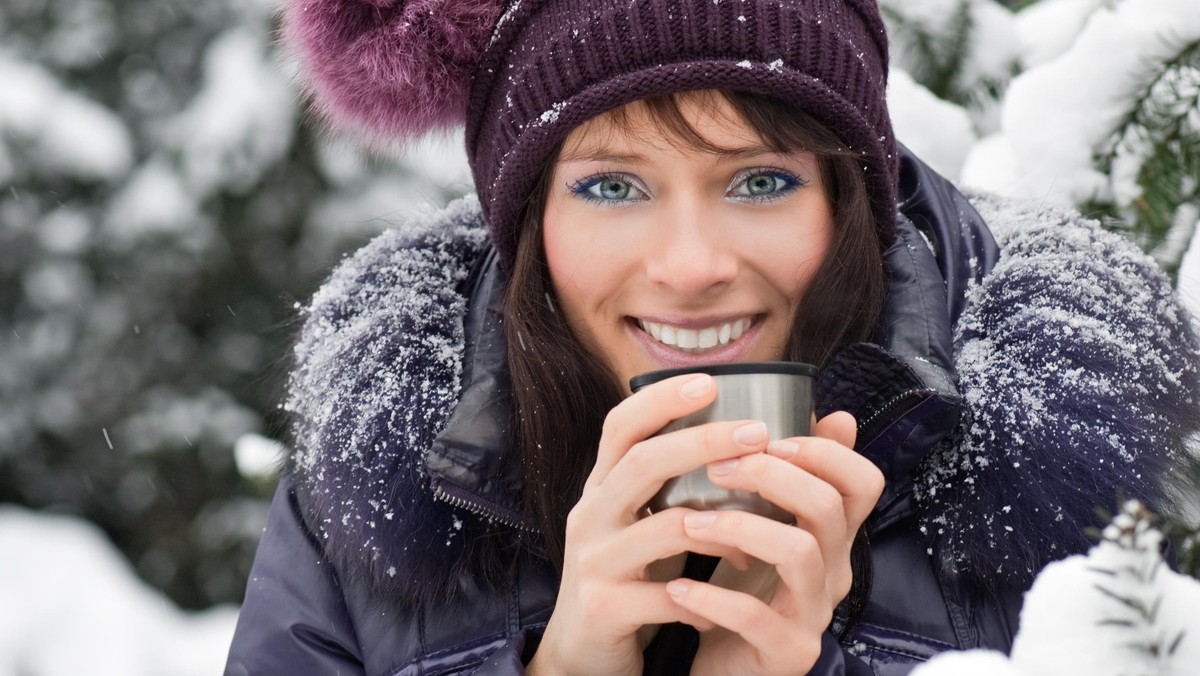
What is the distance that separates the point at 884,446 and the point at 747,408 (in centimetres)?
56

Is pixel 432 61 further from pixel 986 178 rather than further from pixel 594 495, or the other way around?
pixel 986 178

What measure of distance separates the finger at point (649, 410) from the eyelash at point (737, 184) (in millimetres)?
582

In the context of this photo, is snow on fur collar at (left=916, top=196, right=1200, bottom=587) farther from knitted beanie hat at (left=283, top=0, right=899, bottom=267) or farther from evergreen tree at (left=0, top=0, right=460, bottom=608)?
evergreen tree at (left=0, top=0, right=460, bottom=608)

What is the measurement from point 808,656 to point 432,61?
136 cm

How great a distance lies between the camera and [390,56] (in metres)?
2.29

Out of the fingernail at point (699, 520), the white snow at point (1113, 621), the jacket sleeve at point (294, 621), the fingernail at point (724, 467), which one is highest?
the white snow at point (1113, 621)

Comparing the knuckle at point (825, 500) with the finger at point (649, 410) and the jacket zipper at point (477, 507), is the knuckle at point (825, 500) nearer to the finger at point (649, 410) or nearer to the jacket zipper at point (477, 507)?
the finger at point (649, 410)

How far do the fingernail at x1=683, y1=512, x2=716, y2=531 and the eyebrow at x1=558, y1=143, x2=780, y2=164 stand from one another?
716 millimetres

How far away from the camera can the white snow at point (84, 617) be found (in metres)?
4.62

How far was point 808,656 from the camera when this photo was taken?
1621 millimetres

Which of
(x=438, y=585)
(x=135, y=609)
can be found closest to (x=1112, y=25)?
(x=438, y=585)

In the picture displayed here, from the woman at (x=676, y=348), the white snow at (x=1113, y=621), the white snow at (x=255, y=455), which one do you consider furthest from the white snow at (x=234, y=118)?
the white snow at (x=1113, y=621)

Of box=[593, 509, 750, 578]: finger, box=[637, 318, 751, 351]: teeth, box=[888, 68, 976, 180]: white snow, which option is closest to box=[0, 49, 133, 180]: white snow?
box=[888, 68, 976, 180]: white snow

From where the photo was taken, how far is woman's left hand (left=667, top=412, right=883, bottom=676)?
149cm
